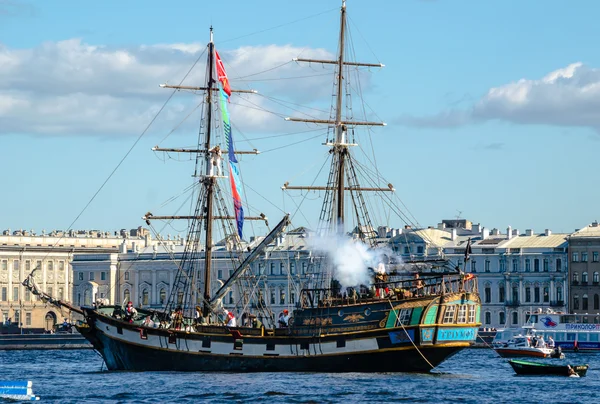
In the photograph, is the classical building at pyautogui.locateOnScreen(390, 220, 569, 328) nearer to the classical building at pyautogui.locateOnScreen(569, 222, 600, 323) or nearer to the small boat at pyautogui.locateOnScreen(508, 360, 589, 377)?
the classical building at pyautogui.locateOnScreen(569, 222, 600, 323)

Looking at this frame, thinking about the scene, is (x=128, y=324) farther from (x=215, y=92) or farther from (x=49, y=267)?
(x=49, y=267)

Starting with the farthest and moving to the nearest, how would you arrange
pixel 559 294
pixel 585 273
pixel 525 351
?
1. pixel 559 294
2. pixel 585 273
3. pixel 525 351

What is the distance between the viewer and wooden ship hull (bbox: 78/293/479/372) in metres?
63.7

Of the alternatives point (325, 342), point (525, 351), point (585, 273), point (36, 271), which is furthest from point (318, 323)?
point (36, 271)

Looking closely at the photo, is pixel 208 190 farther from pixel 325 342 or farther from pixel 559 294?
pixel 559 294

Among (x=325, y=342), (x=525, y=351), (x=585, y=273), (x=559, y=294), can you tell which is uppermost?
(x=585, y=273)

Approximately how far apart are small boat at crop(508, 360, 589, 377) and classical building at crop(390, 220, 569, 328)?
65311 millimetres

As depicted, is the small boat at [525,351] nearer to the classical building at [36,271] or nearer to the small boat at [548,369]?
the small boat at [548,369]

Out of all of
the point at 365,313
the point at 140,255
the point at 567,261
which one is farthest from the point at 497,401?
the point at 140,255

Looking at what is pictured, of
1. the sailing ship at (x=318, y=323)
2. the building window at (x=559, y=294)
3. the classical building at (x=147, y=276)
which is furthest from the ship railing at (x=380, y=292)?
the classical building at (x=147, y=276)

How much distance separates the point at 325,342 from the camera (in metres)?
64.9

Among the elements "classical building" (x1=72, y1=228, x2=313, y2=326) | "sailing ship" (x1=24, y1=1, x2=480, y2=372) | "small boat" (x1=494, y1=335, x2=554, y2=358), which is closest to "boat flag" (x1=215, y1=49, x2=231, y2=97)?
"sailing ship" (x1=24, y1=1, x2=480, y2=372)

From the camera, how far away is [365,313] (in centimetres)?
6378

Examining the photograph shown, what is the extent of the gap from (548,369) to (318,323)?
1189cm
